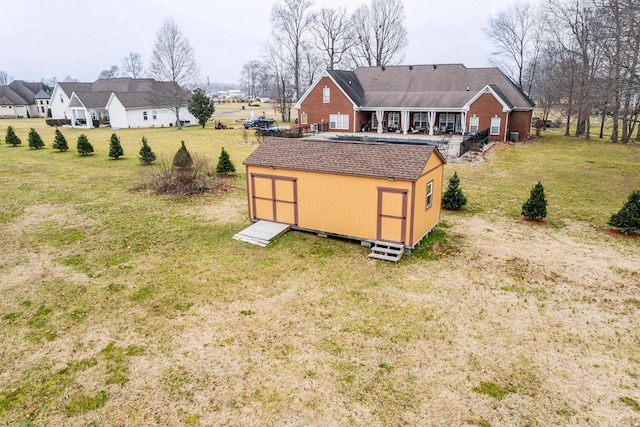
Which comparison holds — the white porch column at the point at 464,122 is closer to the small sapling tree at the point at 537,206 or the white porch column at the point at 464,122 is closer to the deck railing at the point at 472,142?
the deck railing at the point at 472,142

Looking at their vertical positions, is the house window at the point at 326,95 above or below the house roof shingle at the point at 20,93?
below

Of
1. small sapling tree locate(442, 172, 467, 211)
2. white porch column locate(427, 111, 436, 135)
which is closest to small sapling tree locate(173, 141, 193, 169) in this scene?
small sapling tree locate(442, 172, 467, 211)

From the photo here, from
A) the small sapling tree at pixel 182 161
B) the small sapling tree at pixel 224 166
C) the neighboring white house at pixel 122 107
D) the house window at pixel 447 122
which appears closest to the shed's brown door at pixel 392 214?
the small sapling tree at pixel 182 161

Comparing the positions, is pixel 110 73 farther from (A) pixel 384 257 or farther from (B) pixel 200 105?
(A) pixel 384 257

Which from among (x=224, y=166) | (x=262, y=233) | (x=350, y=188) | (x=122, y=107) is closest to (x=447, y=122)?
(x=224, y=166)

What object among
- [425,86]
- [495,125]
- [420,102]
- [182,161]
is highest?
[425,86]

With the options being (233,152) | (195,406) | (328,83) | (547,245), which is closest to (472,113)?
(328,83)
